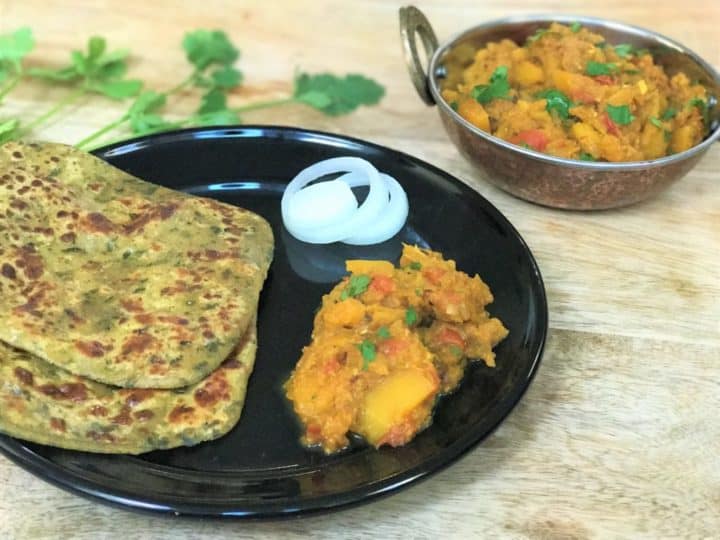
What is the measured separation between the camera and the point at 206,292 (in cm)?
207

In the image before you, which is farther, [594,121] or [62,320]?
[594,121]

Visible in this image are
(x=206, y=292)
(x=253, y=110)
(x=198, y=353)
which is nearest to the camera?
(x=198, y=353)

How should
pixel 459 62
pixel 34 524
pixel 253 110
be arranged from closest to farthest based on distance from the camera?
pixel 34 524 → pixel 459 62 → pixel 253 110

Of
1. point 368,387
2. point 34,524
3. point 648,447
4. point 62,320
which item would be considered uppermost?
point 62,320

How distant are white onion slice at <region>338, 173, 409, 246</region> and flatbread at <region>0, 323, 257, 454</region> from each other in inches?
26.1

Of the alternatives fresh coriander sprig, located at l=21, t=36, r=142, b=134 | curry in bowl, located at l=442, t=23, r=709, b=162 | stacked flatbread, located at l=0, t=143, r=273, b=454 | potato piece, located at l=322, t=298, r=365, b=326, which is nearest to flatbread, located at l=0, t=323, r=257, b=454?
stacked flatbread, located at l=0, t=143, r=273, b=454

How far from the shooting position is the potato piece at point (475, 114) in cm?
265

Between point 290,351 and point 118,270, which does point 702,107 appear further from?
point 118,270

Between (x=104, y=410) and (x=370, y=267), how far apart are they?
0.76m

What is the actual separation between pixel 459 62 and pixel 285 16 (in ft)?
4.04

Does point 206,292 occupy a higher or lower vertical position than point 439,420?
higher

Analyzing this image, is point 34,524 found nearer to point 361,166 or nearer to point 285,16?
point 361,166

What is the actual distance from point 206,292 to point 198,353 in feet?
0.71

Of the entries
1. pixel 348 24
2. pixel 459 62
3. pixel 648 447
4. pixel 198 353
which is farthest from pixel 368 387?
pixel 348 24
